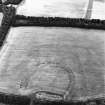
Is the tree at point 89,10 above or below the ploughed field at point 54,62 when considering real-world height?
above

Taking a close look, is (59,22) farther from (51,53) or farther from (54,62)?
(54,62)

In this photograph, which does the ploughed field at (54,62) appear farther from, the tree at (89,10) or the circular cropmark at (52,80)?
the tree at (89,10)

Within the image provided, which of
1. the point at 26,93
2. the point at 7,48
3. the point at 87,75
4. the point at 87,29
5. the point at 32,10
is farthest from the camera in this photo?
the point at 32,10

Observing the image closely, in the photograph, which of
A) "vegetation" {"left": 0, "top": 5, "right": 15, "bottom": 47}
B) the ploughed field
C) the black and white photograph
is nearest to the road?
the black and white photograph

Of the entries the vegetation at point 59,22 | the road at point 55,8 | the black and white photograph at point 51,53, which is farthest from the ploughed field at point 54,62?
the road at point 55,8

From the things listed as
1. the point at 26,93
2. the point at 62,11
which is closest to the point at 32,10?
the point at 62,11

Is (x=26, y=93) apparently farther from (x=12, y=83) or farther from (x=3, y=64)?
(x=3, y=64)

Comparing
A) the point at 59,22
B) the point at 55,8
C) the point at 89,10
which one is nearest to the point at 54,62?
the point at 59,22
